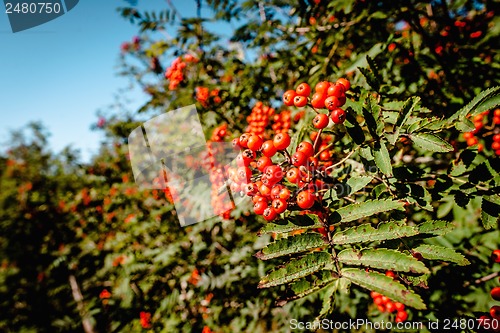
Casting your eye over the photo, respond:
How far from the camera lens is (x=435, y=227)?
1255 millimetres

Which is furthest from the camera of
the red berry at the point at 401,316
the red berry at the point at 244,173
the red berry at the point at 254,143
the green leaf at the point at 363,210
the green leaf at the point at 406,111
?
the red berry at the point at 401,316

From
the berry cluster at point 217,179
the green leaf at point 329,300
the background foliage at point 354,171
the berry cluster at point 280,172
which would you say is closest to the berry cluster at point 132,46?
the background foliage at point 354,171

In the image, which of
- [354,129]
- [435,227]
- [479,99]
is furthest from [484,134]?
[354,129]

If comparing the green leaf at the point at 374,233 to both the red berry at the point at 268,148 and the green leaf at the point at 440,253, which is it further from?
the red berry at the point at 268,148

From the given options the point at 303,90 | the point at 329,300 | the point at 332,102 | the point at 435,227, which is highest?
the point at 303,90

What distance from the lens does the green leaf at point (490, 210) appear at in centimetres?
141

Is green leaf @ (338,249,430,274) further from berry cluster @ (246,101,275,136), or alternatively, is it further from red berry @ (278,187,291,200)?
berry cluster @ (246,101,275,136)

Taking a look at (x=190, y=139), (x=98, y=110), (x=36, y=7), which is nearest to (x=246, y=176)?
(x=190, y=139)

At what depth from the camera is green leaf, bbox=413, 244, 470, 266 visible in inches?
46.3

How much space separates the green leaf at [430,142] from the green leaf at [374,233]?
14.7 inches

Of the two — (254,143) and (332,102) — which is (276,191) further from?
(332,102)

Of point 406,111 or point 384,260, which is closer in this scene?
point 384,260

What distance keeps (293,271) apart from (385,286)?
34 centimetres

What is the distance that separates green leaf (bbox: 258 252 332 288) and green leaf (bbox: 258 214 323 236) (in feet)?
0.54
